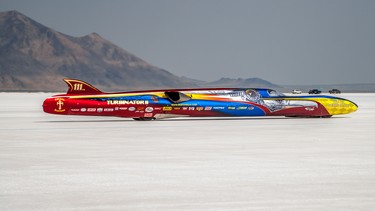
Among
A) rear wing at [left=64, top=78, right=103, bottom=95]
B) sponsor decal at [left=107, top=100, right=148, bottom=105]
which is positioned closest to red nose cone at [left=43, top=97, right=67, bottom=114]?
rear wing at [left=64, top=78, right=103, bottom=95]

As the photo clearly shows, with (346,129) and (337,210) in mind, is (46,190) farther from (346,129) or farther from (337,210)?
(346,129)

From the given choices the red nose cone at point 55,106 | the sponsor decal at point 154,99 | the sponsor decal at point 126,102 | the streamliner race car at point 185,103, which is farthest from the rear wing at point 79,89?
the sponsor decal at point 154,99

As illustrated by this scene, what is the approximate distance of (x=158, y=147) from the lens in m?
20.4

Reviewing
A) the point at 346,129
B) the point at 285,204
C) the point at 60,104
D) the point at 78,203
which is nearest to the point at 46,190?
the point at 78,203

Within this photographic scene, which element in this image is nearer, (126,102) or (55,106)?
(55,106)

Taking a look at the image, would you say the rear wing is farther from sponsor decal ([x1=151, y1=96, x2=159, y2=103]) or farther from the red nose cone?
sponsor decal ([x1=151, y1=96, x2=159, y2=103])

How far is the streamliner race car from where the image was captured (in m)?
33.8

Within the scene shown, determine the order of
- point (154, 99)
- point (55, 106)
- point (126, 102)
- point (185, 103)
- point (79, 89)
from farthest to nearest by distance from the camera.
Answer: point (185, 103)
point (154, 99)
point (79, 89)
point (126, 102)
point (55, 106)

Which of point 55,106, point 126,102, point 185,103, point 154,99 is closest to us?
point 55,106

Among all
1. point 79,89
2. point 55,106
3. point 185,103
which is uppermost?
point 79,89

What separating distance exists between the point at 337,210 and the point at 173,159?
682cm

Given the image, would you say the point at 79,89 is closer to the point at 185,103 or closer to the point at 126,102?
the point at 126,102

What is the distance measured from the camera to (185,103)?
114 ft

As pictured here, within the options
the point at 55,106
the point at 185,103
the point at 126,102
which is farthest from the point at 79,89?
the point at 185,103
